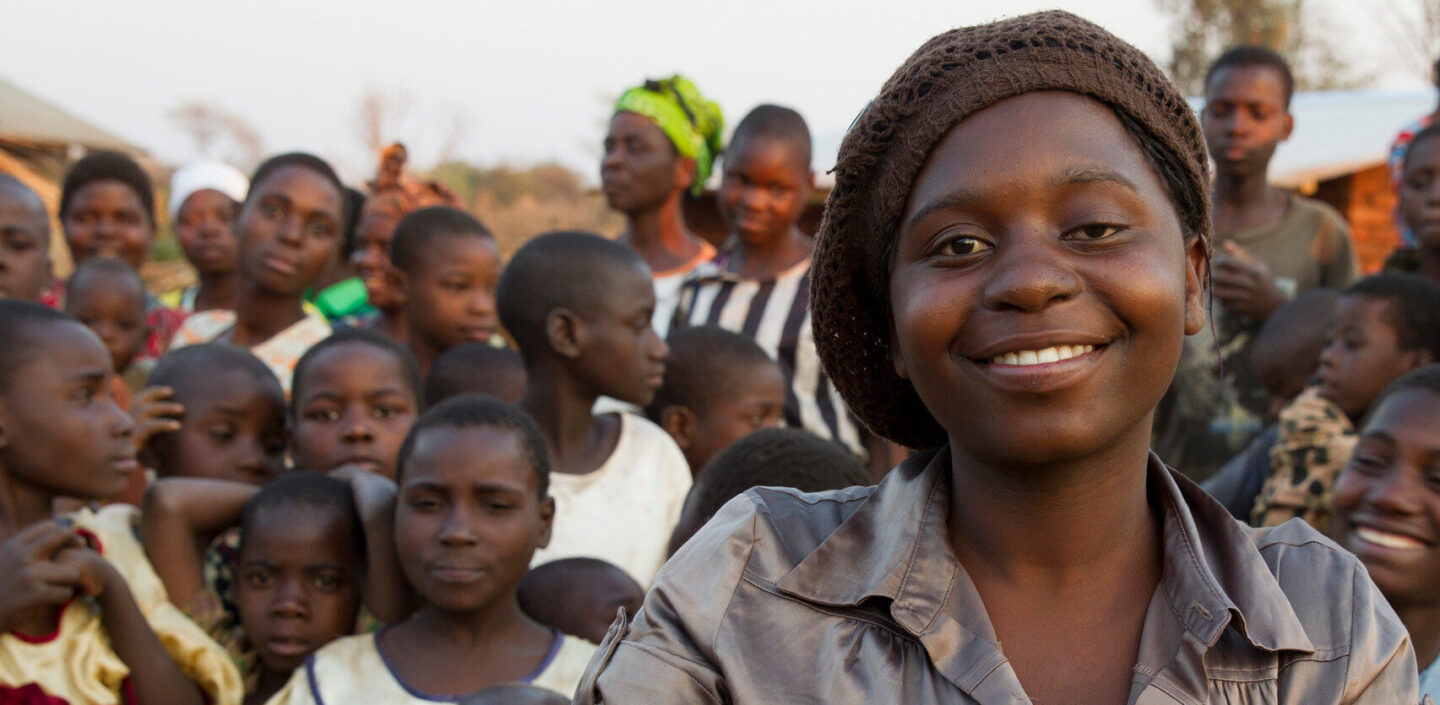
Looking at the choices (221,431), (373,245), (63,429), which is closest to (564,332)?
(221,431)

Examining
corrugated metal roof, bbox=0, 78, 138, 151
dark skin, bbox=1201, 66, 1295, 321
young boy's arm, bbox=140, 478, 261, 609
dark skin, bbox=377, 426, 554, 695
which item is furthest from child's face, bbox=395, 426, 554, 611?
corrugated metal roof, bbox=0, 78, 138, 151

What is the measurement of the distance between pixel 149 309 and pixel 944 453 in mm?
4421

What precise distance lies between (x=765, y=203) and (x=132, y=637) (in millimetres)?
2680

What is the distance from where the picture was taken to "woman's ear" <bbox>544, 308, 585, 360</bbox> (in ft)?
12.7

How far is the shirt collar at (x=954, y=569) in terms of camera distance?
135cm

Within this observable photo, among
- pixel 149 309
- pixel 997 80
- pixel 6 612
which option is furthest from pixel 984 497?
pixel 149 309

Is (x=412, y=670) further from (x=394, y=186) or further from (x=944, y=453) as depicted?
(x=394, y=186)

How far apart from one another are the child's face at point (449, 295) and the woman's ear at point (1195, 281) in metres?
3.52

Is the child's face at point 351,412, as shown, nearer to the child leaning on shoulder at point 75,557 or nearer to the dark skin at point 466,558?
the child leaning on shoulder at point 75,557

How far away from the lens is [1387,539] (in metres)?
2.69

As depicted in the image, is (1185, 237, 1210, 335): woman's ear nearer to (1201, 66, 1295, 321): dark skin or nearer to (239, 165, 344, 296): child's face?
(1201, 66, 1295, 321): dark skin

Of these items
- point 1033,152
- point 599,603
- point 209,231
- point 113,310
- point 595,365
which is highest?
point 1033,152

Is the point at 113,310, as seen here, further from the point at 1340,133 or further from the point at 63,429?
the point at 1340,133

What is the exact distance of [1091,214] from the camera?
1.38 m
